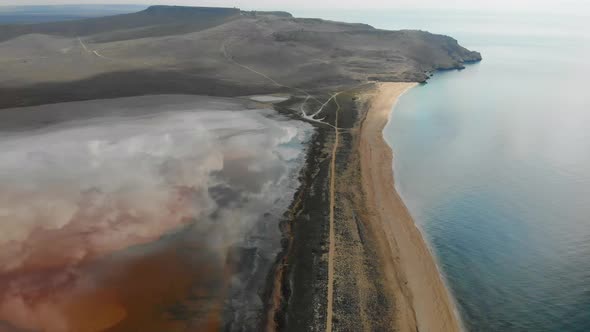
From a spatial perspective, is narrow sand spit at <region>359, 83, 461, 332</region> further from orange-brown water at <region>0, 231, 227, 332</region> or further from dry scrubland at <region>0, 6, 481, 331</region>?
orange-brown water at <region>0, 231, 227, 332</region>

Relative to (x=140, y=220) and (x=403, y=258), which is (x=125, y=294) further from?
(x=403, y=258)

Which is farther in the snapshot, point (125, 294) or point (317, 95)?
point (317, 95)

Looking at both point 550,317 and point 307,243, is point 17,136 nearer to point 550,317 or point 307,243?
point 307,243

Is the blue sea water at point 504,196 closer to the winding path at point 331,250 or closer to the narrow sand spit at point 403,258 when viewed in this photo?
the narrow sand spit at point 403,258

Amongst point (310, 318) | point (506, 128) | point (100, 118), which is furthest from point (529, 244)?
point (100, 118)

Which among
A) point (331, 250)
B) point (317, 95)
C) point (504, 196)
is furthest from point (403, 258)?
point (317, 95)

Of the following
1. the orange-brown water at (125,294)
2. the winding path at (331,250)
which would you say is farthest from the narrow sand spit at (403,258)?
the orange-brown water at (125,294)
